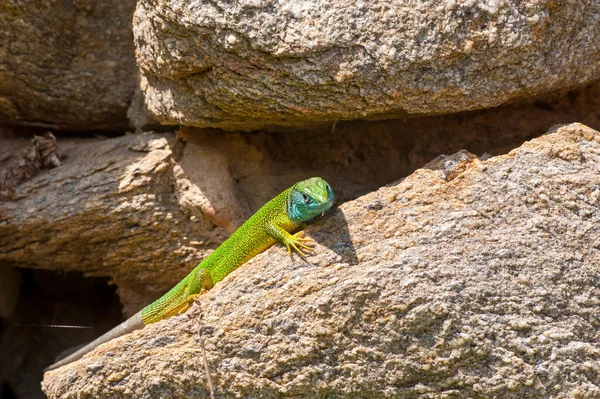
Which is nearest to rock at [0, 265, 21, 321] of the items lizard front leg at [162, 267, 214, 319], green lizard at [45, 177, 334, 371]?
green lizard at [45, 177, 334, 371]

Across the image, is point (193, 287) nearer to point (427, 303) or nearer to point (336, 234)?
point (336, 234)

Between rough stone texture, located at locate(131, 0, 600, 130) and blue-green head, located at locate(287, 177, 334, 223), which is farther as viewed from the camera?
blue-green head, located at locate(287, 177, 334, 223)

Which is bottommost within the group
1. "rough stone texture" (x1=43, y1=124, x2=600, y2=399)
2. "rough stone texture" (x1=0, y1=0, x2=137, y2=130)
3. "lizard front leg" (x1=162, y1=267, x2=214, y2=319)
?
"rough stone texture" (x1=43, y1=124, x2=600, y2=399)

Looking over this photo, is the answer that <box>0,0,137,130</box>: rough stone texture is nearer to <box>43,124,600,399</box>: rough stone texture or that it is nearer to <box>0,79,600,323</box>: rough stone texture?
<box>0,79,600,323</box>: rough stone texture

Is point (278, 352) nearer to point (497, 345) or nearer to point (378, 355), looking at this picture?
point (378, 355)

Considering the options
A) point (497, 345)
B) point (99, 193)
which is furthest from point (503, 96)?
point (99, 193)

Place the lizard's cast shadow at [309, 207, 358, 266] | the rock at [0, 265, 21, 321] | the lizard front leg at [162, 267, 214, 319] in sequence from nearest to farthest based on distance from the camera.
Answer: the lizard's cast shadow at [309, 207, 358, 266], the lizard front leg at [162, 267, 214, 319], the rock at [0, 265, 21, 321]

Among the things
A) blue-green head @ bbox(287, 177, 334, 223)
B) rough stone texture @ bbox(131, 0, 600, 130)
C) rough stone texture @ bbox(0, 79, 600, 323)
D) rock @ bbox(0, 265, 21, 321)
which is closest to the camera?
rough stone texture @ bbox(131, 0, 600, 130)
